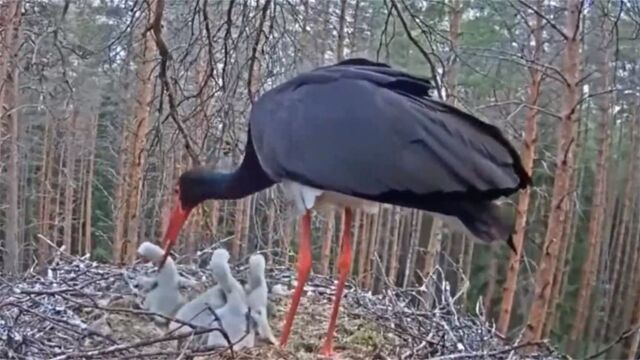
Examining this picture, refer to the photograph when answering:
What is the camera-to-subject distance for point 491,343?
2.87 m

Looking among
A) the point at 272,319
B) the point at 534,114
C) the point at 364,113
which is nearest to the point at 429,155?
the point at 364,113

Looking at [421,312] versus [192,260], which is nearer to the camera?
[421,312]

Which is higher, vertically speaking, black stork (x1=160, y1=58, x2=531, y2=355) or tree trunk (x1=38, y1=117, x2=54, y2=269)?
black stork (x1=160, y1=58, x2=531, y2=355)

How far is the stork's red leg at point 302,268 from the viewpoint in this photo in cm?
283

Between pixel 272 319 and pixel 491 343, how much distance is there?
756 millimetres

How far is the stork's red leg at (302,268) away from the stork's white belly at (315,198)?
0.07 metres

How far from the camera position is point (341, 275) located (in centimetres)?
296

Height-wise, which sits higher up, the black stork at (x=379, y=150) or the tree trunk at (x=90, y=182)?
the black stork at (x=379, y=150)

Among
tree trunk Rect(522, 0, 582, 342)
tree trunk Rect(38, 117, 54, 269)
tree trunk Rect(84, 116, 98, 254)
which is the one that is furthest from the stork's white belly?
tree trunk Rect(84, 116, 98, 254)

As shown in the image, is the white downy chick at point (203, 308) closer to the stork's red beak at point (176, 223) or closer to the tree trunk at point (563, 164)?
the stork's red beak at point (176, 223)

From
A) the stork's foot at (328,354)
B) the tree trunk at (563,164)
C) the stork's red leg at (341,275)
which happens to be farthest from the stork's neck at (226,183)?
the tree trunk at (563,164)

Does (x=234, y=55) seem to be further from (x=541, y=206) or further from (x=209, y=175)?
Answer: (x=541, y=206)

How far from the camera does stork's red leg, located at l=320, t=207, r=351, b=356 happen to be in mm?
2830

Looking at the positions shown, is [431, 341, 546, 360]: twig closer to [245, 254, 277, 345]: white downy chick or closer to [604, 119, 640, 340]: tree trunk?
[245, 254, 277, 345]: white downy chick
